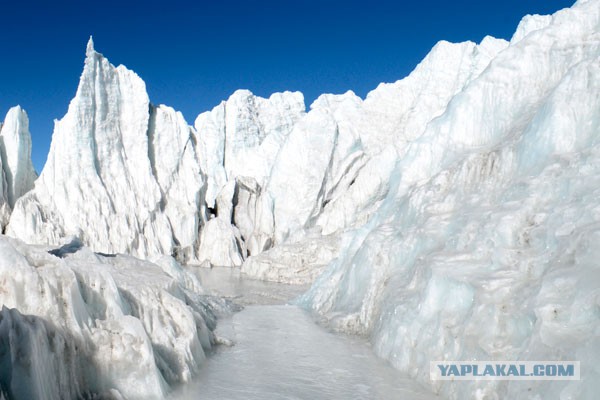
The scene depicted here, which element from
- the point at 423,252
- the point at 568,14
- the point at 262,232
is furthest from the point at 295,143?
the point at 423,252

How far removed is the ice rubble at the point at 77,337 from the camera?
25.3ft

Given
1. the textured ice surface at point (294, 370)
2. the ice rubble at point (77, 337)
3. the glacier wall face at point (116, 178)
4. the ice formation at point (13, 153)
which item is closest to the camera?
the ice rubble at point (77, 337)

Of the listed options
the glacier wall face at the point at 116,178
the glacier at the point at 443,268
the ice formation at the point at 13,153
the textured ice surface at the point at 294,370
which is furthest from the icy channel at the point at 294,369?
the ice formation at the point at 13,153

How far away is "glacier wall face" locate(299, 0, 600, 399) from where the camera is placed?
27.9 feet

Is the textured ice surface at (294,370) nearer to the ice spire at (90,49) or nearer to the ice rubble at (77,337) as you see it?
the ice rubble at (77,337)

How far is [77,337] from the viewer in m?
8.96

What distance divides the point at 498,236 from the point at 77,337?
339 inches

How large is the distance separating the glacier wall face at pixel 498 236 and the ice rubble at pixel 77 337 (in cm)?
523

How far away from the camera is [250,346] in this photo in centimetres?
1463

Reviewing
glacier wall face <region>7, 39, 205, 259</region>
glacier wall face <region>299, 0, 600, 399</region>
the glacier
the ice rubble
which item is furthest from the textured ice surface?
glacier wall face <region>7, 39, 205, 259</region>

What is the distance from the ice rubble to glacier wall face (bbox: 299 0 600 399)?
5.23m

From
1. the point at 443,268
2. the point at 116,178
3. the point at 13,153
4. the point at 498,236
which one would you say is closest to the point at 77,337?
the point at 443,268

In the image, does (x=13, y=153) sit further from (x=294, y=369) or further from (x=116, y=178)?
(x=294, y=369)

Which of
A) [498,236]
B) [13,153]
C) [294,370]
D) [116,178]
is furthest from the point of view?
[116,178]
